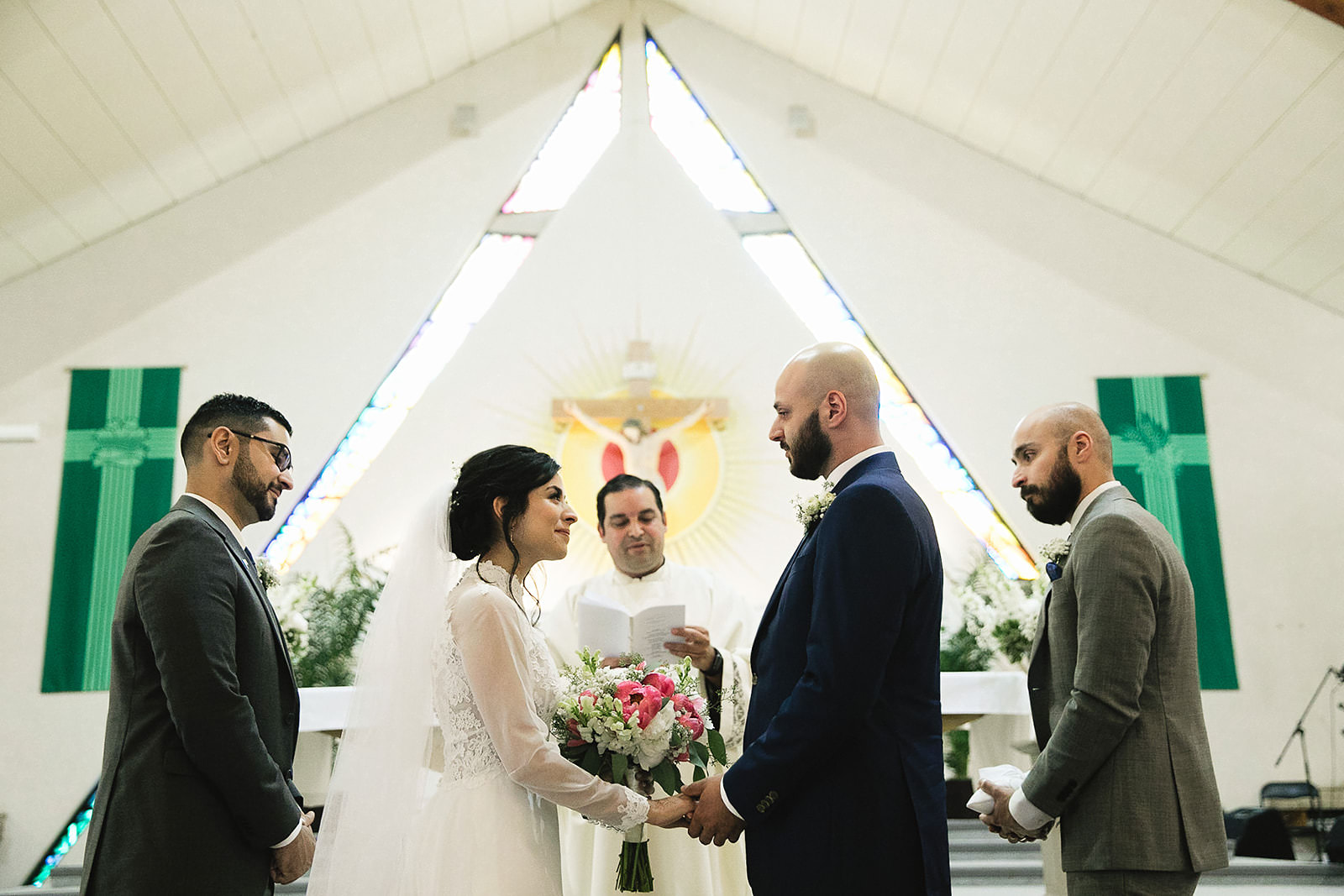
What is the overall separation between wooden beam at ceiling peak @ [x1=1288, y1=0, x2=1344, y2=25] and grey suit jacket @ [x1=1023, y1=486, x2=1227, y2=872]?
403 cm

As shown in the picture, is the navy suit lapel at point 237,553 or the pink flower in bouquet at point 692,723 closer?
the navy suit lapel at point 237,553

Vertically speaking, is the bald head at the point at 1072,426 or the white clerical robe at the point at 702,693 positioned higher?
the bald head at the point at 1072,426

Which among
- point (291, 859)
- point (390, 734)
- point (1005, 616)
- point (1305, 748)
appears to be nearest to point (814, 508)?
point (390, 734)

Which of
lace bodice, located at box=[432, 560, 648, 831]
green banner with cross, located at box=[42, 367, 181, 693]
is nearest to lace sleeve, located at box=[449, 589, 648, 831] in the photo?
lace bodice, located at box=[432, 560, 648, 831]

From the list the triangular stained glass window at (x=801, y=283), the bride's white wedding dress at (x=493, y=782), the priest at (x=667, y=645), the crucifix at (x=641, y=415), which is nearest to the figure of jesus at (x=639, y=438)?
the crucifix at (x=641, y=415)

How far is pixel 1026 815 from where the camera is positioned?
247 cm

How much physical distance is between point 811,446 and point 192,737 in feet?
4.64

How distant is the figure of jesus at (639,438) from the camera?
725 centimetres

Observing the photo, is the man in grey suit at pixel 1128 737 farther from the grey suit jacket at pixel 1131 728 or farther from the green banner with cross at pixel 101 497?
the green banner with cross at pixel 101 497

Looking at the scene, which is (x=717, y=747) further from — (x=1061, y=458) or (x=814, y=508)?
(x=1061, y=458)

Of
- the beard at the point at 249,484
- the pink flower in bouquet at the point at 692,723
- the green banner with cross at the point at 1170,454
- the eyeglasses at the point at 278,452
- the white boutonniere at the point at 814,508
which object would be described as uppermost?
the green banner with cross at the point at 1170,454

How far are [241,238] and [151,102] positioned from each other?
125 centimetres

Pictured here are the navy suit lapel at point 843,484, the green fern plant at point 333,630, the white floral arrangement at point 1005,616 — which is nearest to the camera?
the navy suit lapel at point 843,484

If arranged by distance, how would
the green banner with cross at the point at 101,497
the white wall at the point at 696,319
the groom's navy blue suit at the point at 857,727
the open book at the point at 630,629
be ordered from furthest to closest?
1. the white wall at the point at 696,319
2. the green banner with cross at the point at 101,497
3. the open book at the point at 630,629
4. the groom's navy blue suit at the point at 857,727
